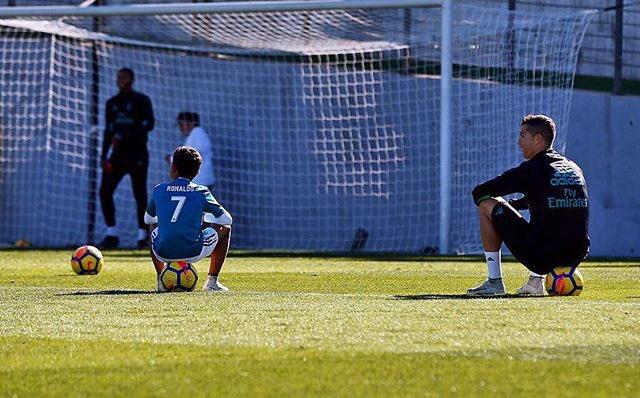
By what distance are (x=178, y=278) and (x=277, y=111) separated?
1059 cm

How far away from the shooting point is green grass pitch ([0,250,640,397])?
16.6 ft

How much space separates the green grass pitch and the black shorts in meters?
0.32

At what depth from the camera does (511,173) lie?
9.28m

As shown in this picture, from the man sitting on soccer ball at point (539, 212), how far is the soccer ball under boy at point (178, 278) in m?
1.89

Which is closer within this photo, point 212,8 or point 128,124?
point 212,8

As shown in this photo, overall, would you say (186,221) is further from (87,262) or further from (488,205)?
(87,262)

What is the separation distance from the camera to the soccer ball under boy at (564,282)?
30.1 feet

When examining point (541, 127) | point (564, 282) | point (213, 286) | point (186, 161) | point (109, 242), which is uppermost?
point (541, 127)

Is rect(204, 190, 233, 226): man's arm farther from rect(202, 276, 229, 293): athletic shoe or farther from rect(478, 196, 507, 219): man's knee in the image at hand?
rect(478, 196, 507, 219): man's knee

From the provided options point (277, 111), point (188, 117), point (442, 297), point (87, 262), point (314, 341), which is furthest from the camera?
point (277, 111)

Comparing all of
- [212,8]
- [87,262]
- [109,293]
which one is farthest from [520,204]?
[212,8]

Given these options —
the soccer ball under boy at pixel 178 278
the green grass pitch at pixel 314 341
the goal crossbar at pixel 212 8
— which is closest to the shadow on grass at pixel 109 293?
the green grass pitch at pixel 314 341

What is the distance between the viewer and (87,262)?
11.9 meters

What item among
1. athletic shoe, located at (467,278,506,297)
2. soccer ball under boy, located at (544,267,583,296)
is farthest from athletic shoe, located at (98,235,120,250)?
soccer ball under boy, located at (544,267,583,296)
